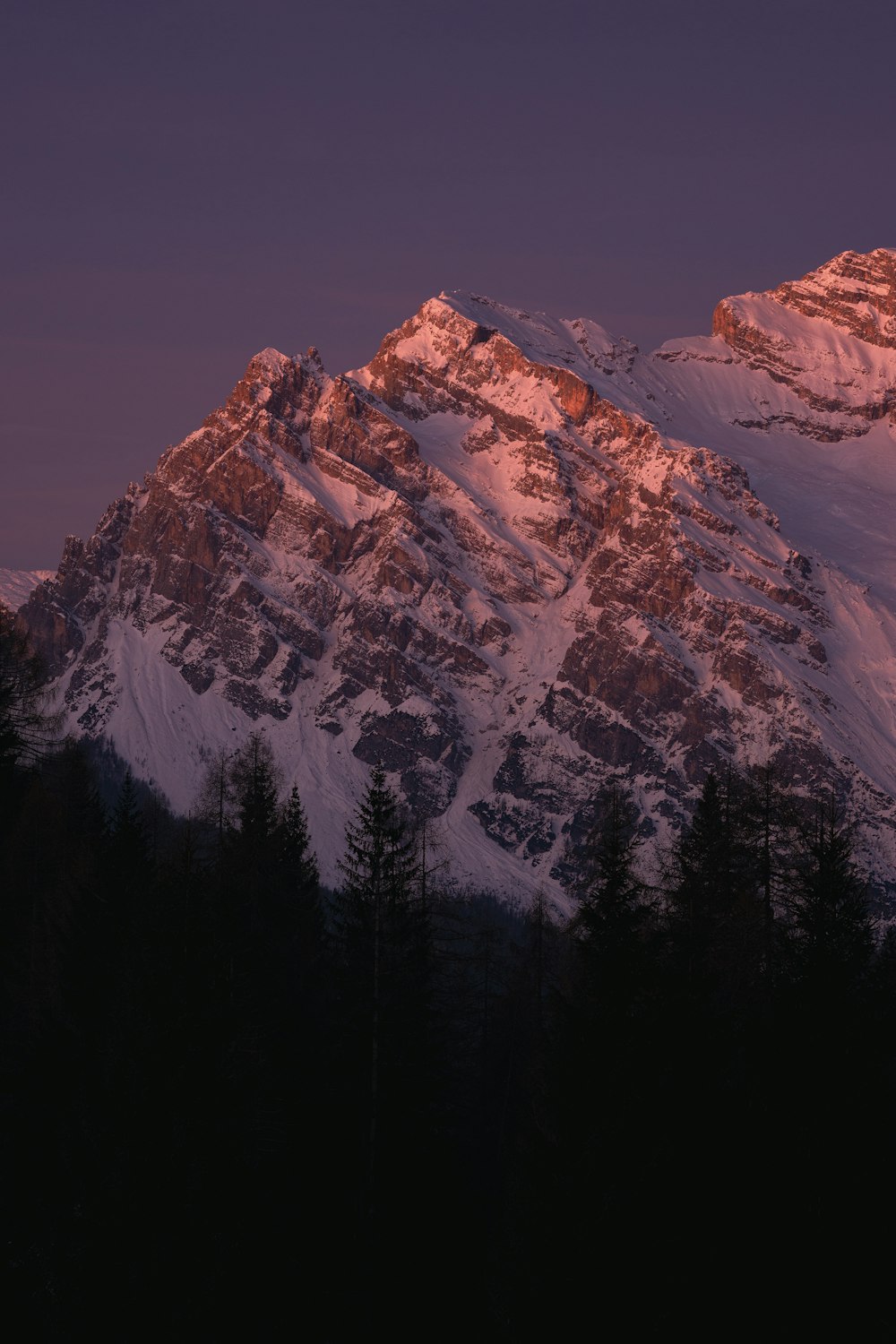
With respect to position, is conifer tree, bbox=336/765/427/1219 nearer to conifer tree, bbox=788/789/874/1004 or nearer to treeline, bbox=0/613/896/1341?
treeline, bbox=0/613/896/1341

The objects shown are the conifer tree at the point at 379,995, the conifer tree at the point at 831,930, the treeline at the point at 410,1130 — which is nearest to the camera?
the treeline at the point at 410,1130

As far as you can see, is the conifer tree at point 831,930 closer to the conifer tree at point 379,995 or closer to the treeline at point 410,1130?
the treeline at point 410,1130

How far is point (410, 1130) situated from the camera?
45500 mm

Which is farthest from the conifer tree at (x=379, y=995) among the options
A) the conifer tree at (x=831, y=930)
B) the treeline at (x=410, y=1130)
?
the conifer tree at (x=831, y=930)

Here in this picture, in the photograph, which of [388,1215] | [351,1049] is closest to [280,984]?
[351,1049]

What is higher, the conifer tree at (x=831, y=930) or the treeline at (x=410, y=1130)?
the conifer tree at (x=831, y=930)

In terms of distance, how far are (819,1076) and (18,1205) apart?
16953mm

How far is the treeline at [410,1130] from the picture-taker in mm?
30812

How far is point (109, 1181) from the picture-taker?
1184 inches

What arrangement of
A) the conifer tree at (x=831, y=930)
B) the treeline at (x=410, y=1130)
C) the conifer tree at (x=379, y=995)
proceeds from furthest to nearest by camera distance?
the conifer tree at (x=379, y=995) → the conifer tree at (x=831, y=930) → the treeline at (x=410, y=1130)

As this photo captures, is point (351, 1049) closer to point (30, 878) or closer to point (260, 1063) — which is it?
point (260, 1063)

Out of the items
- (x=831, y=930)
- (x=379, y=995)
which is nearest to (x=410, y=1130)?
(x=379, y=995)

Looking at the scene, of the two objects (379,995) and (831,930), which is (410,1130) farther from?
(831,930)

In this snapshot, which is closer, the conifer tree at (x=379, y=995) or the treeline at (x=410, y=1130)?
the treeline at (x=410, y=1130)
